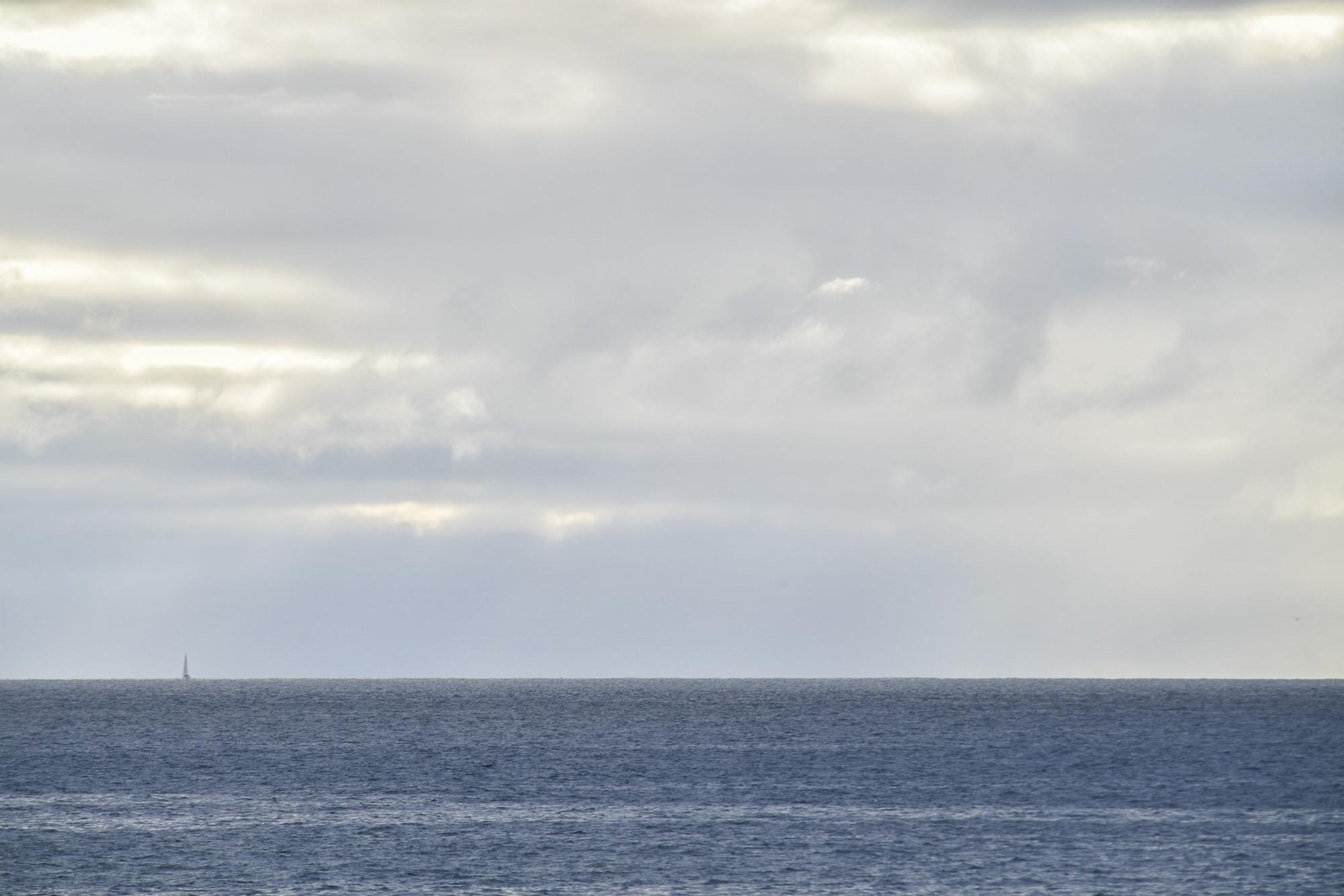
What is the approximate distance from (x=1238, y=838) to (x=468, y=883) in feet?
147

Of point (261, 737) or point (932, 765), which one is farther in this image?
point (261, 737)

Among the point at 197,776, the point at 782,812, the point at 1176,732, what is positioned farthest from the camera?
the point at 1176,732

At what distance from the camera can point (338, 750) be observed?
167 metres

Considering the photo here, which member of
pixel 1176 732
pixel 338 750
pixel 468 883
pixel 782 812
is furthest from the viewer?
pixel 1176 732

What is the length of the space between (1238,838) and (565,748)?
288ft

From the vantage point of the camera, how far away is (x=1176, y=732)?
628ft

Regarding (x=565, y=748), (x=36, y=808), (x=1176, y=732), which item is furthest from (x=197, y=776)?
(x=1176, y=732)

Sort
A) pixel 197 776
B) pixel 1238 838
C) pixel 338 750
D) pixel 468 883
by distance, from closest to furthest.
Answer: pixel 468 883
pixel 1238 838
pixel 197 776
pixel 338 750

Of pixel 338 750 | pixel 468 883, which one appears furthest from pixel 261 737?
pixel 468 883

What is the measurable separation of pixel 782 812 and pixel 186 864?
132ft

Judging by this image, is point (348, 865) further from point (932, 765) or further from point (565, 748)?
point (565, 748)

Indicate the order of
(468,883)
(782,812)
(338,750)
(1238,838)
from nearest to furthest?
(468,883) → (1238,838) → (782,812) → (338,750)

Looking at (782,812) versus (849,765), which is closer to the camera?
(782,812)

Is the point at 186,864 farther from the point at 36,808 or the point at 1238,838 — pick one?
the point at 1238,838
